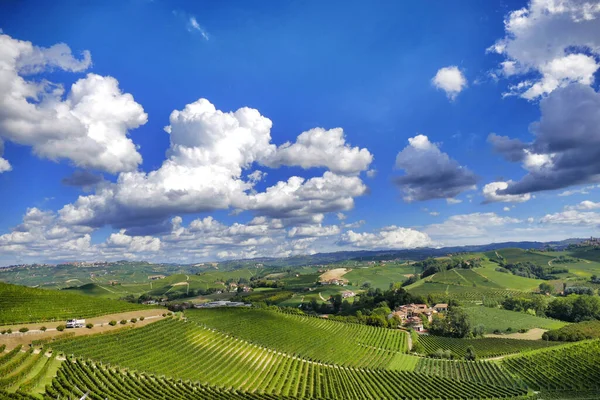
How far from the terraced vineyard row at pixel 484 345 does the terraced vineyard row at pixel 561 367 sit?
40.9 ft

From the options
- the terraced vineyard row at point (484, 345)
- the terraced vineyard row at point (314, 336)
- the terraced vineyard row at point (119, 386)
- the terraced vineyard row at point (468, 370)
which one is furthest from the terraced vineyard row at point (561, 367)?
the terraced vineyard row at point (119, 386)

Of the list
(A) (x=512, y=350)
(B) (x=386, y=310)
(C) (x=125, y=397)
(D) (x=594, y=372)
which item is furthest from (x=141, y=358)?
(B) (x=386, y=310)

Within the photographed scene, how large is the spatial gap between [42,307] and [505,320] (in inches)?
7109

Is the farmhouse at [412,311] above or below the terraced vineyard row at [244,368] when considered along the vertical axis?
A: below

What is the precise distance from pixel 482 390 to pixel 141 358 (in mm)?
76461

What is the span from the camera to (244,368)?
78938 millimetres

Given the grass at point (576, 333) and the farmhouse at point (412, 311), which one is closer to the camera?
the grass at point (576, 333)

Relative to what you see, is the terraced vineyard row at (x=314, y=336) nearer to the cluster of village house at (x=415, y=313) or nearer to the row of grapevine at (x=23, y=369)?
the cluster of village house at (x=415, y=313)

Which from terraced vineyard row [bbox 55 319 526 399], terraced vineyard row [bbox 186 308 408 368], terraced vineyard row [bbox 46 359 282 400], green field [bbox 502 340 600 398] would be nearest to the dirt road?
terraced vineyard row [bbox 55 319 526 399]

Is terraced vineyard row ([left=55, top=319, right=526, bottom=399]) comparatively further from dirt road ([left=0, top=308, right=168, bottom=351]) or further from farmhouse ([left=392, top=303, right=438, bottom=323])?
farmhouse ([left=392, top=303, right=438, bottom=323])

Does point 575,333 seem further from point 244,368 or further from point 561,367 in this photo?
point 244,368

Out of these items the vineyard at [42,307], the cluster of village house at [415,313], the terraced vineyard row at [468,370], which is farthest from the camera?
the cluster of village house at [415,313]

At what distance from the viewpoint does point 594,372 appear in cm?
9088

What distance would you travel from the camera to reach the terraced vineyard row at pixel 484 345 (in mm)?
121137
